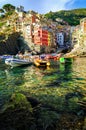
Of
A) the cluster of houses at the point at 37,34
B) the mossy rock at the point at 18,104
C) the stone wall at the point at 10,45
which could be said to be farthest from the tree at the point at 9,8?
the mossy rock at the point at 18,104

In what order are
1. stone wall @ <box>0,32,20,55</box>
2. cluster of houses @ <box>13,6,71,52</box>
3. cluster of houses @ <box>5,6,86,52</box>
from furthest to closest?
cluster of houses @ <box>13,6,71,52</box> → cluster of houses @ <box>5,6,86,52</box> → stone wall @ <box>0,32,20,55</box>

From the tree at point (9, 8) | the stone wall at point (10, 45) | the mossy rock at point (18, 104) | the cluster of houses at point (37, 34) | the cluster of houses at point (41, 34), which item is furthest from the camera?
the tree at point (9, 8)

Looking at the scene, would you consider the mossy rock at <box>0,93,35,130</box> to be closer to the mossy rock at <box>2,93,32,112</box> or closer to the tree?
the mossy rock at <box>2,93,32,112</box>

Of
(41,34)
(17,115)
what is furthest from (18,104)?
(41,34)

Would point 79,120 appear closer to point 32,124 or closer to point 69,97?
point 32,124

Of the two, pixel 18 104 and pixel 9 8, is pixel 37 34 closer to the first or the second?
pixel 9 8

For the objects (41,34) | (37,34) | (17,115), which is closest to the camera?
(17,115)

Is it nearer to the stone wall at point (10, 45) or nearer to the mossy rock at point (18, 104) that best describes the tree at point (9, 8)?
the stone wall at point (10, 45)

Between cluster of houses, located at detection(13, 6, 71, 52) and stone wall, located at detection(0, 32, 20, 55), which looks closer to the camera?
stone wall, located at detection(0, 32, 20, 55)

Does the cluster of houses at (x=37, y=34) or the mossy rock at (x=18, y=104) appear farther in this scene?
the cluster of houses at (x=37, y=34)

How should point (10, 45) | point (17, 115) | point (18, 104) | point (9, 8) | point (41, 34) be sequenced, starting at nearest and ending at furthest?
point (17, 115) → point (18, 104) → point (10, 45) → point (41, 34) → point (9, 8)

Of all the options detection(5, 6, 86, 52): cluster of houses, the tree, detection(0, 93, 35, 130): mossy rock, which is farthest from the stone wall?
detection(0, 93, 35, 130): mossy rock

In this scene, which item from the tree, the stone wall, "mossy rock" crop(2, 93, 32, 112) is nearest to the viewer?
"mossy rock" crop(2, 93, 32, 112)

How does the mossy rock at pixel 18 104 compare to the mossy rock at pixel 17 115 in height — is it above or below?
above
